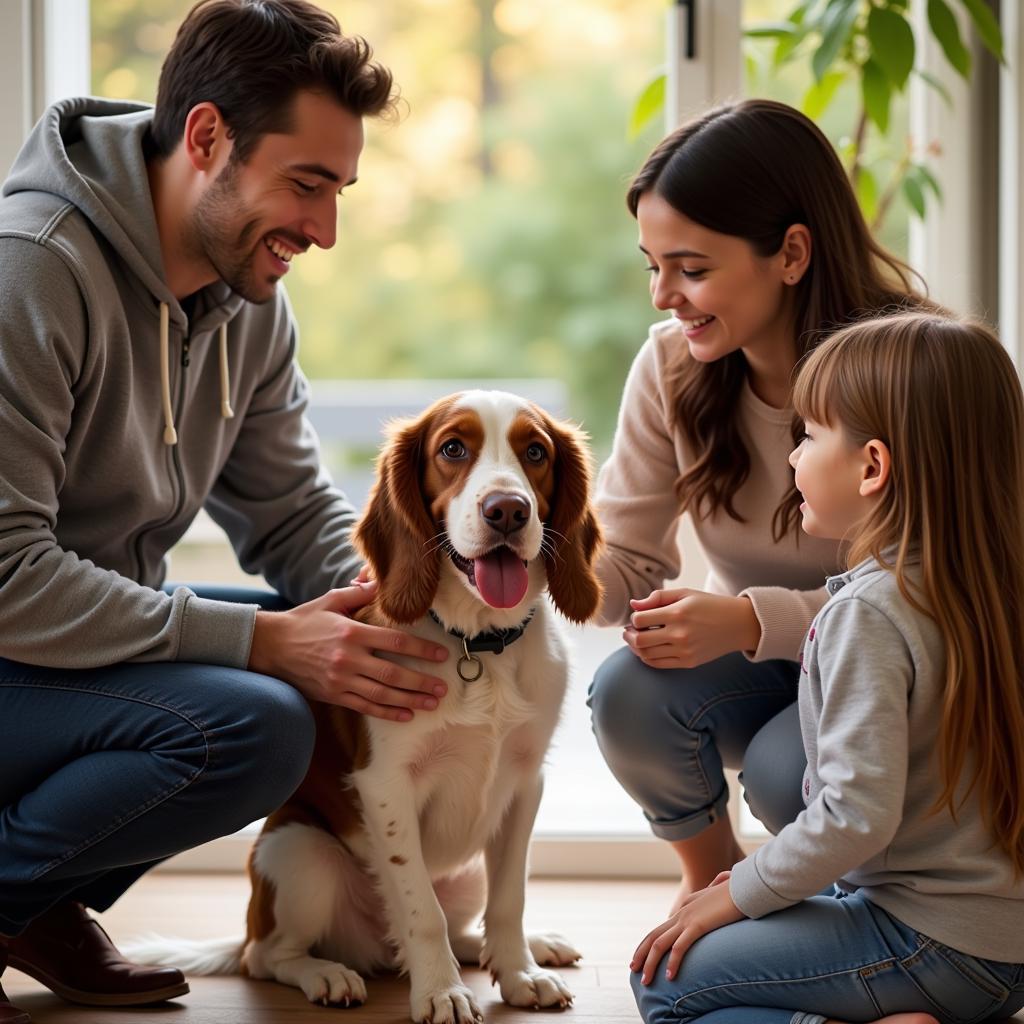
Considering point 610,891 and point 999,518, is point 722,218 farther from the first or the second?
point 610,891

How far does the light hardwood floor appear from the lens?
173 centimetres

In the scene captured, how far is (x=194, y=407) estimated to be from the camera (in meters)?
2.00

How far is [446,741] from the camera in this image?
1734 millimetres

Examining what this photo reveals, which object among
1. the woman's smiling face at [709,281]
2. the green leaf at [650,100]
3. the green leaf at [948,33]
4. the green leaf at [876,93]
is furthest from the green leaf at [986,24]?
the woman's smiling face at [709,281]

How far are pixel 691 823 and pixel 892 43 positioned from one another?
4.63 feet

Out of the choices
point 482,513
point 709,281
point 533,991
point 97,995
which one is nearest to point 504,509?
point 482,513

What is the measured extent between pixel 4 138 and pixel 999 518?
6.39 ft

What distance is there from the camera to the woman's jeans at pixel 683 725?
1876 mm

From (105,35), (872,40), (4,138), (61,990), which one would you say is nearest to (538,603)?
(61,990)

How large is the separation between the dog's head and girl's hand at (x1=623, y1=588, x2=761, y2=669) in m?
0.08

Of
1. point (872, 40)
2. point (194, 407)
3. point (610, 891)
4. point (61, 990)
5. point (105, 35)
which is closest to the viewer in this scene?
point (61, 990)

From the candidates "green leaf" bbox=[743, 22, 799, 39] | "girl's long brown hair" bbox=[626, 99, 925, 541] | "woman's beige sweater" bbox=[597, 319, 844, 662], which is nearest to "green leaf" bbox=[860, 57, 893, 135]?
"green leaf" bbox=[743, 22, 799, 39]

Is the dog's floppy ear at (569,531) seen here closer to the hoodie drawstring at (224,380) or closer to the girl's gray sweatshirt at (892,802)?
the girl's gray sweatshirt at (892,802)

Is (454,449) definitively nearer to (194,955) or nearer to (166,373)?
(166,373)
